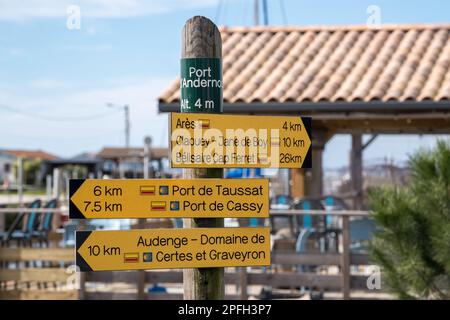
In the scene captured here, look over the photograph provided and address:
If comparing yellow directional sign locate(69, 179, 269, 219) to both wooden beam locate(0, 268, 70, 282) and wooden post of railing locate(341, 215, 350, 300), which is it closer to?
wooden post of railing locate(341, 215, 350, 300)

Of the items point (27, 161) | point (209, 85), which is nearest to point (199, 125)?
point (209, 85)

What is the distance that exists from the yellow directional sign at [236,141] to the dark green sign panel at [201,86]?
11 centimetres

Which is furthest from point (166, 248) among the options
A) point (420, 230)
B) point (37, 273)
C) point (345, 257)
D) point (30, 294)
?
point (30, 294)

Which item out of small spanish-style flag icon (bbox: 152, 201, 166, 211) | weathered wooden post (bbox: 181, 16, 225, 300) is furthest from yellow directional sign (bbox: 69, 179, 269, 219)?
weathered wooden post (bbox: 181, 16, 225, 300)

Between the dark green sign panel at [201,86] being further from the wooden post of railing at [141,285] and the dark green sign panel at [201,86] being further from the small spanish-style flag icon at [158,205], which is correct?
the wooden post of railing at [141,285]

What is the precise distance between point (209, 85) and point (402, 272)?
10.8 feet

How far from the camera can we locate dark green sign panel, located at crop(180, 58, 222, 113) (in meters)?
4.54

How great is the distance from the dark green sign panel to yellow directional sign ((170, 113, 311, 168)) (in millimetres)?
112

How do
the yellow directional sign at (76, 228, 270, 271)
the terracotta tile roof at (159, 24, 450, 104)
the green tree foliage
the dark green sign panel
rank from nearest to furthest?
the yellow directional sign at (76, 228, 270, 271)
the dark green sign panel
the green tree foliage
the terracotta tile roof at (159, 24, 450, 104)

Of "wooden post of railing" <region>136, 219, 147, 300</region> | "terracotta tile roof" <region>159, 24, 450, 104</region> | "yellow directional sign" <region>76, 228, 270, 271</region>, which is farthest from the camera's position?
"terracotta tile roof" <region>159, 24, 450, 104</region>

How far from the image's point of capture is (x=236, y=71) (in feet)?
41.5

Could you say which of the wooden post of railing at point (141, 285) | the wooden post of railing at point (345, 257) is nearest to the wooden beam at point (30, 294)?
the wooden post of railing at point (141, 285)

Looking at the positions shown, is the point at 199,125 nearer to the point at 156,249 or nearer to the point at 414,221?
the point at 156,249

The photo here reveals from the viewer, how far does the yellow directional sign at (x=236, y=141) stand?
4.42m
